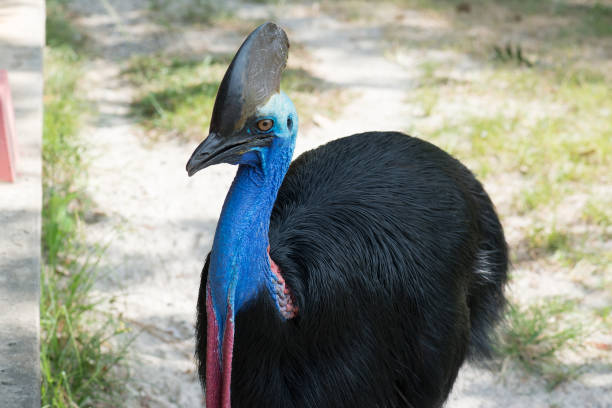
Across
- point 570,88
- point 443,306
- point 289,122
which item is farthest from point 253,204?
point 570,88

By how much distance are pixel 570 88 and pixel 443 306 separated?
3.02 m

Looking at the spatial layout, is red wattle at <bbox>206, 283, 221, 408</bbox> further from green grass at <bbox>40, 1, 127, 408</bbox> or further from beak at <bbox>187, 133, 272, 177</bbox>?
green grass at <bbox>40, 1, 127, 408</bbox>

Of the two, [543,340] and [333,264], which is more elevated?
[333,264]

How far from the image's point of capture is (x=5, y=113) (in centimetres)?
278

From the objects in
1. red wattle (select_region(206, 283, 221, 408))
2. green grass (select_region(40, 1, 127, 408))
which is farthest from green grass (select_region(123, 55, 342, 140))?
red wattle (select_region(206, 283, 221, 408))

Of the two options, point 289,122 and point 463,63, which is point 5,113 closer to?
point 289,122

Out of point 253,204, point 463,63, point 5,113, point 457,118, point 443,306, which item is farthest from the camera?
point 463,63

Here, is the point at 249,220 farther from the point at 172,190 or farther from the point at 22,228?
the point at 172,190

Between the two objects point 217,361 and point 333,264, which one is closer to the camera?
point 217,361

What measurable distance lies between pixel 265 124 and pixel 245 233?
0.77 ft

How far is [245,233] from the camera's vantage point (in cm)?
155

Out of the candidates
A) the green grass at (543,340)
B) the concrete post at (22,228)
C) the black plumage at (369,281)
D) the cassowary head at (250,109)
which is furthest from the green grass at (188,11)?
the cassowary head at (250,109)

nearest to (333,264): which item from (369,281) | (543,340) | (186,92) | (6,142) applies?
(369,281)

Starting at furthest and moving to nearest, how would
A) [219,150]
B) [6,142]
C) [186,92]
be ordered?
[186,92], [6,142], [219,150]
